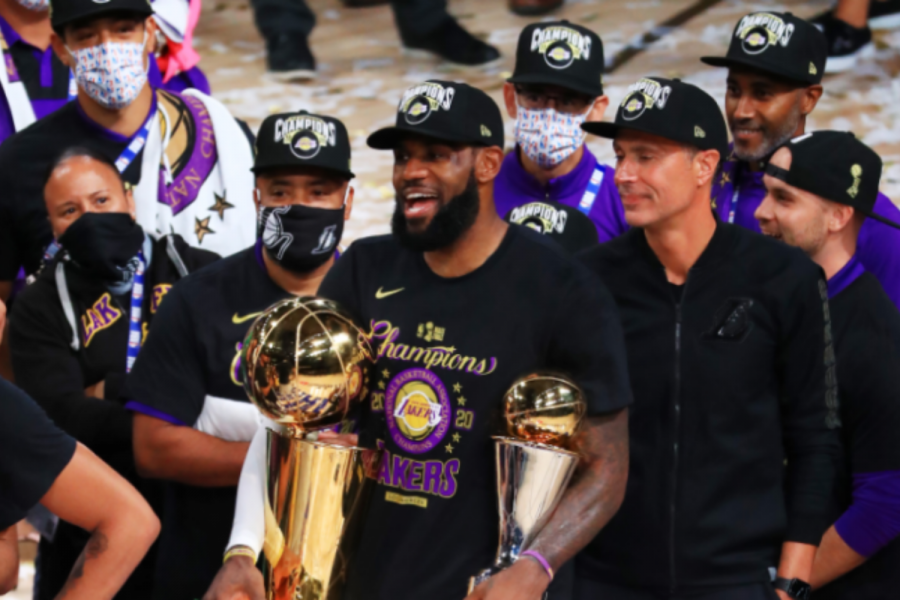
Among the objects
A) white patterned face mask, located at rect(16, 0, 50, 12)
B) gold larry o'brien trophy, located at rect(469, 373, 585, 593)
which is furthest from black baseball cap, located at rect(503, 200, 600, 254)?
white patterned face mask, located at rect(16, 0, 50, 12)

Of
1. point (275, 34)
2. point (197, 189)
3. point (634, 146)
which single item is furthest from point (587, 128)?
point (275, 34)

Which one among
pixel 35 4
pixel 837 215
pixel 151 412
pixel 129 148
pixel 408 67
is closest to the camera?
pixel 151 412

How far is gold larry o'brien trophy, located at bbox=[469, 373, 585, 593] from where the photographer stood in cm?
238

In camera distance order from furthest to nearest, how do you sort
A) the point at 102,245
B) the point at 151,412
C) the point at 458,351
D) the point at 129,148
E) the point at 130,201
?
the point at 129,148, the point at 130,201, the point at 102,245, the point at 151,412, the point at 458,351

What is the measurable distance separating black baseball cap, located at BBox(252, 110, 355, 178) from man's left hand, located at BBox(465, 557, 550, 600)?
4.64ft

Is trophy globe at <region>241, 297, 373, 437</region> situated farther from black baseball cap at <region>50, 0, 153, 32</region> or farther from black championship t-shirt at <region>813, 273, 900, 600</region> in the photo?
black baseball cap at <region>50, 0, 153, 32</region>

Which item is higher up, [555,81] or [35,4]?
[35,4]

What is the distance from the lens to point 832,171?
3.26m

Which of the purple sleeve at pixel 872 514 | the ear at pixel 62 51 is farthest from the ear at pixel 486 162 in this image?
the ear at pixel 62 51

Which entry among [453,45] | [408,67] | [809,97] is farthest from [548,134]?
[408,67]

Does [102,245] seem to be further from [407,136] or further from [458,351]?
[458,351]

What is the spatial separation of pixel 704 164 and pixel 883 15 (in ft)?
12.7

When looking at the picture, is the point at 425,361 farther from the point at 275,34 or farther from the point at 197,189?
the point at 275,34

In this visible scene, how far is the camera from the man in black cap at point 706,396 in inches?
109
